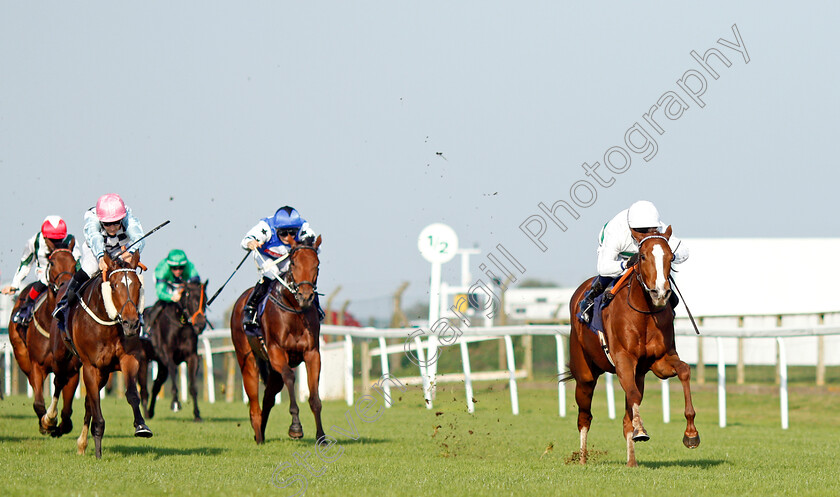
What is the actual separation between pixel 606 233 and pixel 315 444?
3633mm

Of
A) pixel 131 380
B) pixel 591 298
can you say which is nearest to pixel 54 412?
pixel 131 380

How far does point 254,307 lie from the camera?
11.0 m

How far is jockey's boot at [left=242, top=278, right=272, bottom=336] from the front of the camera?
10.9 metres

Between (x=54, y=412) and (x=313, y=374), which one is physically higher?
(x=313, y=374)

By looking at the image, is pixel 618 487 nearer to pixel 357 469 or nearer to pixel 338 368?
pixel 357 469

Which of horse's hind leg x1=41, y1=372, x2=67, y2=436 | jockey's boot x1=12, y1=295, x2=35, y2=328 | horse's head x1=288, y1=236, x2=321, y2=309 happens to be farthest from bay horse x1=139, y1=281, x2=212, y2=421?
horse's head x1=288, y1=236, x2=321, y2=309

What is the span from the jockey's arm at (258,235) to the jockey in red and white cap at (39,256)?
→ 204 centimetres

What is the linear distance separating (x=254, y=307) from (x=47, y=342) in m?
2.25

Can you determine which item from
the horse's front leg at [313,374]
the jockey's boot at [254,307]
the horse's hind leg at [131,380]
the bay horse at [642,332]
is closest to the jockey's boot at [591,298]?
the bay horse at [642,332]

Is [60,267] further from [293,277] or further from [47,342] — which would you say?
[293,277]

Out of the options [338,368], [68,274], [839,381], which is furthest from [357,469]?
[839,381]

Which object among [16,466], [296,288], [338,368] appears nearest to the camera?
[16,466]

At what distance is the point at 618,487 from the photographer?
707 cm

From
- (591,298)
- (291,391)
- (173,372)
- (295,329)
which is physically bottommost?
(173,372)
